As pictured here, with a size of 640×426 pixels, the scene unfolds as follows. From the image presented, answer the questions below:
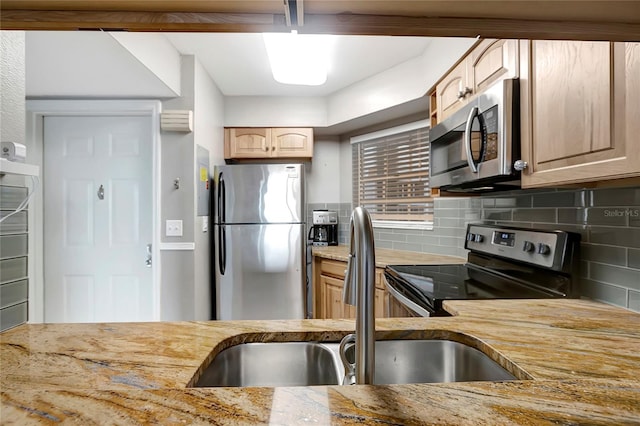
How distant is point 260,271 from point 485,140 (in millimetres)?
2052

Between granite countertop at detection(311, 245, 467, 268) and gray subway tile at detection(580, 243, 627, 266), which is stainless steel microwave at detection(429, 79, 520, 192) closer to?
gray subway tile at detection(580, 243, 627, 266)

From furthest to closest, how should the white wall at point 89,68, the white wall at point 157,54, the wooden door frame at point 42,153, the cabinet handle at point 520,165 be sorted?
the wooden door frame at point 42,153
the white wall at point 157,54
the white wall at point 89,68
the cabinet handle at point 520,165

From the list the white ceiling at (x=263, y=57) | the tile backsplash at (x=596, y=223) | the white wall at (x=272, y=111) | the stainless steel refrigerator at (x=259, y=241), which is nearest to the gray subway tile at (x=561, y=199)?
the tile backsplash at (x=596, y=223)

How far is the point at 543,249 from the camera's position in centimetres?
150

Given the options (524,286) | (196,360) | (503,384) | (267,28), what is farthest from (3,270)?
(524,286)

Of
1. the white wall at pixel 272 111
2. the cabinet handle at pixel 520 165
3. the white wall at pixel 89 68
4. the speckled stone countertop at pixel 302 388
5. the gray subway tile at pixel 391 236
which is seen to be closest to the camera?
the speckled stone countertop at pixel 302 388

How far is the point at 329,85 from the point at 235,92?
936 mm

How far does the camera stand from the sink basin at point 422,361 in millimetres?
912

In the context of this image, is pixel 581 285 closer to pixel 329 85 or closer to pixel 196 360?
pixel 196 360

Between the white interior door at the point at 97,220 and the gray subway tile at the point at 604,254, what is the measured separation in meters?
2.62

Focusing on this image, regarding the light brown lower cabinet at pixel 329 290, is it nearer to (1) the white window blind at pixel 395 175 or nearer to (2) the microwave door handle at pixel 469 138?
(1) the white window blind at pixel 395 175

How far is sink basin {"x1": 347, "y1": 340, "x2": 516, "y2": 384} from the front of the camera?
0.91 m

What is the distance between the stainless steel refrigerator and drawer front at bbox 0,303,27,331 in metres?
1.89

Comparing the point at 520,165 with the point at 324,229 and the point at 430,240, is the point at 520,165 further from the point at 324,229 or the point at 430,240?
the point at 324,229
